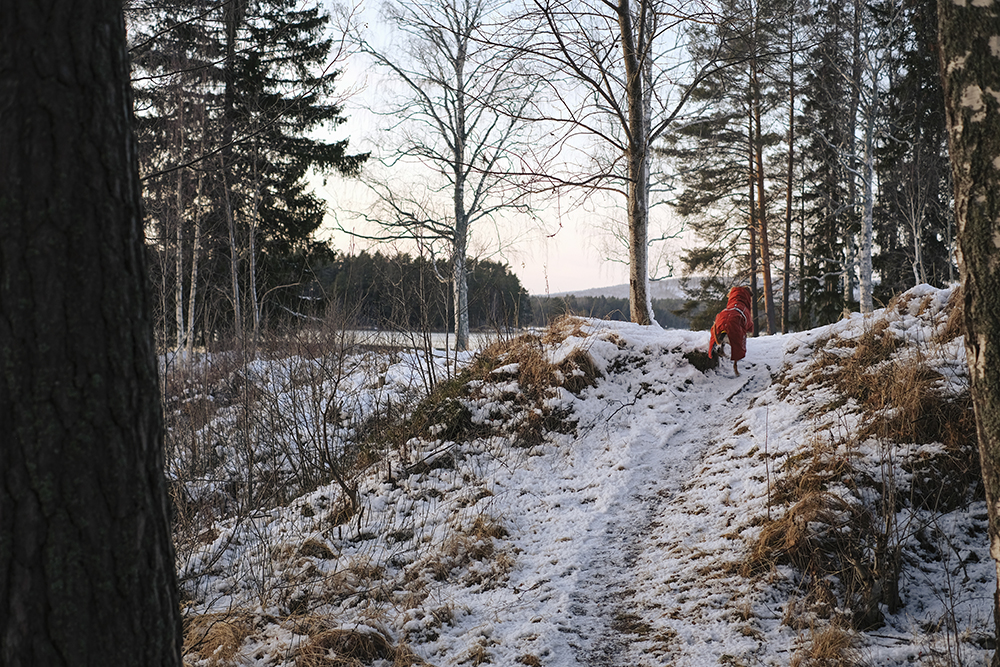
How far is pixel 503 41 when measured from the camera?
798 centimetres

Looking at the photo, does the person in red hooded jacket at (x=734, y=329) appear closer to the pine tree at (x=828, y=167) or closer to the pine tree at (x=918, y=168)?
the pine tree at (x=828, y=167)

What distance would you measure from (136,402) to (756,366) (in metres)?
7.31

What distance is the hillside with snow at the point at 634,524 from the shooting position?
3.14 m

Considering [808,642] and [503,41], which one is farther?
[503,41]

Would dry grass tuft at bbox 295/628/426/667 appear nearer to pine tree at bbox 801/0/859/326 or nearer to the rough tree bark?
the rough tree bark

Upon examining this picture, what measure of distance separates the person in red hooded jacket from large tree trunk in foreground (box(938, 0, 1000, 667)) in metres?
4.80

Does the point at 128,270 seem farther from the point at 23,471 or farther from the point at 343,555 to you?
the point at 343,555

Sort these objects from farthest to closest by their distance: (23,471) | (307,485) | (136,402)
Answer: (307,485) < (136,402) < (23,471)

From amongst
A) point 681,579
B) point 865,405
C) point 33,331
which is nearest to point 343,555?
point 681,579

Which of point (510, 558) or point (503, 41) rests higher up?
point (503, 41)

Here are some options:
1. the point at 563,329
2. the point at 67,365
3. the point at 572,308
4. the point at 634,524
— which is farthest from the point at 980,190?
the point at 572,308

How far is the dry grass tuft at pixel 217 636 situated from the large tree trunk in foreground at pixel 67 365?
6.16 feet

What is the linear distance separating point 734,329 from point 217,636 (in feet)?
20.0

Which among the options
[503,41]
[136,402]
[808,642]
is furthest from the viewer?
[503,41]
